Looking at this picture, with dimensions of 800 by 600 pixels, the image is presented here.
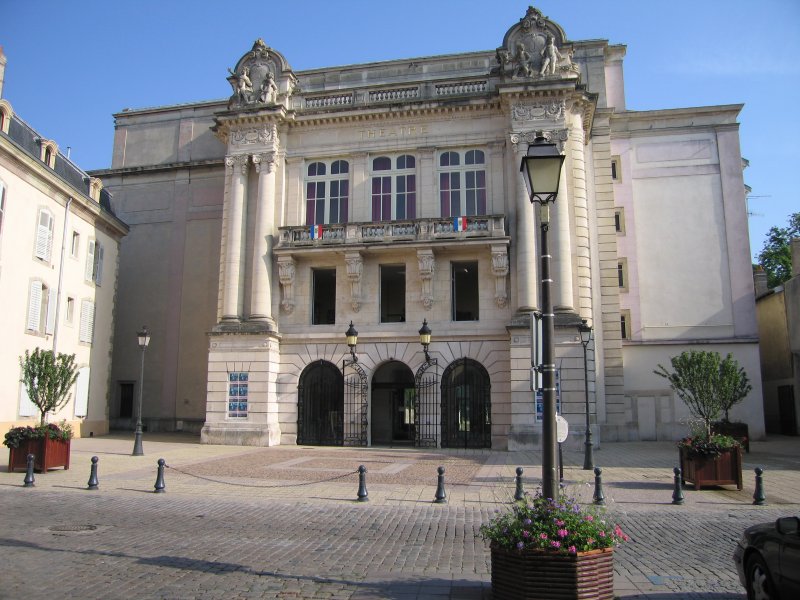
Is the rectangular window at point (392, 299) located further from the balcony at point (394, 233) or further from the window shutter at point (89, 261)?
the window shutter at point (89, 261)

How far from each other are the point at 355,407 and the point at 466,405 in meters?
4.73

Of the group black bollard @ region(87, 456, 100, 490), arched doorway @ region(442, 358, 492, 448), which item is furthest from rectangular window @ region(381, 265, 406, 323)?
black bollard @ region(87, 456, 100, 490)

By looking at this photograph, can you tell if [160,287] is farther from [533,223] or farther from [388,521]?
[388,521]

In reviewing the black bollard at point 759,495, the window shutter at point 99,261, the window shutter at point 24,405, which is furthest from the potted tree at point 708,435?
the window shutter at point 99,261

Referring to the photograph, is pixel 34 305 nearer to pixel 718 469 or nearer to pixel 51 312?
pixel 51 312

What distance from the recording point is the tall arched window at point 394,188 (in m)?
29.6

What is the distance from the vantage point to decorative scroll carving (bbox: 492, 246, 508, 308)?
27344 mm

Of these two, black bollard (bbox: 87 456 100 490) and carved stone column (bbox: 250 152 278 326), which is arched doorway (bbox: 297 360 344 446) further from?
black bollard (bbox: 87 456 100 490)

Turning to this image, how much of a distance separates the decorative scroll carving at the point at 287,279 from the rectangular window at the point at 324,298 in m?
1.48

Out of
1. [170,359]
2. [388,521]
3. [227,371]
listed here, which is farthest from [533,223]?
[170,359]

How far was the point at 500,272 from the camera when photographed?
27.5 m

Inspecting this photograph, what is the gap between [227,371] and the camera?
93.8 ft

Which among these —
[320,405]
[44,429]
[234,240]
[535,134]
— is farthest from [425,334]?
[44,429]

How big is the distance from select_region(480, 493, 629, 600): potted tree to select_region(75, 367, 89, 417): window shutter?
28531 millimetres
